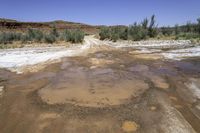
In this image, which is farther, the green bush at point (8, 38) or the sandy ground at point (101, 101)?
the green bush at point (8, 38)

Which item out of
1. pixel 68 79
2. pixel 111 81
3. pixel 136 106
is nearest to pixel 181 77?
pixel 111 81

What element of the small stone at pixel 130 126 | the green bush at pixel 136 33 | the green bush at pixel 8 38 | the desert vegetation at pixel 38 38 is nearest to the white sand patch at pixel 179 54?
the small stone at pixel 130 126

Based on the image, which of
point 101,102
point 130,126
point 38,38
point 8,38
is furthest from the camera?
point 38,38

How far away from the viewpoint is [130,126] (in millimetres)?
4641

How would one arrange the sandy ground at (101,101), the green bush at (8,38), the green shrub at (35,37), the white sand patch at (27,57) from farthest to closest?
the green shrub at (35,37), the green bush at (8,38), the white sand patch at (27,57), the sandy ground at (101,101)

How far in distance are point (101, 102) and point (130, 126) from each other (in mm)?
1632

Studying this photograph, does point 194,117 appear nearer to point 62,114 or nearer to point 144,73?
point 62,114

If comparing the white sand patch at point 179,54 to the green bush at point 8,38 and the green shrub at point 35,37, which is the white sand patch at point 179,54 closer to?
the green shrub at point 35,37

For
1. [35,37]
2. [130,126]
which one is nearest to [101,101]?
[130,126]

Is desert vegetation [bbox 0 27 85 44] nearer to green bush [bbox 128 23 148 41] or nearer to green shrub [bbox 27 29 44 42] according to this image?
green shrub [bbox 27 29 44 42]

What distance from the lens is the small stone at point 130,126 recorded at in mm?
4512

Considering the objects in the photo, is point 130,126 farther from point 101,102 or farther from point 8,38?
Answer: point 8,38

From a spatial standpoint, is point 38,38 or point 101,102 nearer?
point 101,102

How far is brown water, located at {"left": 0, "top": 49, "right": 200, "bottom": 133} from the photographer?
186 inches
